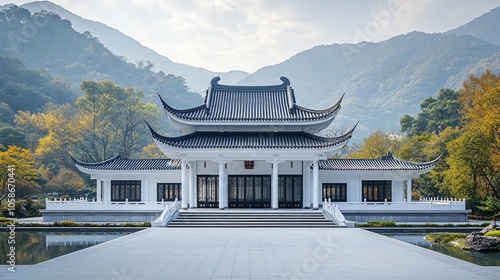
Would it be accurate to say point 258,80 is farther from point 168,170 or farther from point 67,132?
point 168,170

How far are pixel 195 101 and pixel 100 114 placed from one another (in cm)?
5910

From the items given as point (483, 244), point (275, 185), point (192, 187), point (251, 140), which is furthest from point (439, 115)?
point (483, 244)

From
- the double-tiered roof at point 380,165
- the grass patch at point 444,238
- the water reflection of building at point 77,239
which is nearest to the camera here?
the grass patch at point 444,238

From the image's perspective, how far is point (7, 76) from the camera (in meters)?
74.5

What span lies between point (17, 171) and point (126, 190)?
843cm

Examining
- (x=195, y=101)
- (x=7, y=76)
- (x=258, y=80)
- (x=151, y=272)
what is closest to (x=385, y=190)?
(x=151, y=272)

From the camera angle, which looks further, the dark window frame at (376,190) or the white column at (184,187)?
the dark window frame at (376,190)

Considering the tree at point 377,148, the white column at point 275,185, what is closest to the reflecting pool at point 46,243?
the white column at point 275,185

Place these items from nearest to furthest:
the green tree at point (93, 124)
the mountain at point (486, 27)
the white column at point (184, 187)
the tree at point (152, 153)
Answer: the white column at point (184, 187) < the green tree at point (93, 124) < the tree at point (152, 153) < the mountain at point (486, 27)

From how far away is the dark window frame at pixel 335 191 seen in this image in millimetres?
32406

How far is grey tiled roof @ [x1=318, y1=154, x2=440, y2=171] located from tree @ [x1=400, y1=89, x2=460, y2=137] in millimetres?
24283

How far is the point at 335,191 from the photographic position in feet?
107

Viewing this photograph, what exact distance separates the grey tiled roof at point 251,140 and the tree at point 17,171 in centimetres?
1102

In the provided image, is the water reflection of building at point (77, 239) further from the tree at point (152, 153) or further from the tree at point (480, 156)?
the tree at point (152, 153)
